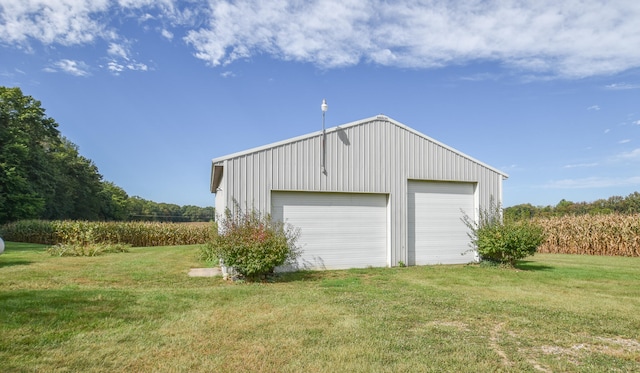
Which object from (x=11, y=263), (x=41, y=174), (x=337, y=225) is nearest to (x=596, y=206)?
(x=337, y=225)

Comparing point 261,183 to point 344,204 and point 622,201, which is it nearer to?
point 344,204

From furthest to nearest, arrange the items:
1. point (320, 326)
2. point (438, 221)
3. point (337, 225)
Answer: point (438, 221), point (337, 225), point (320, 326)

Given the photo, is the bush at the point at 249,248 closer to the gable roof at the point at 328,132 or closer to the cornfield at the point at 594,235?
the gable roof at the point at 328,132

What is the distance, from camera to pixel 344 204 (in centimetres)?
1095

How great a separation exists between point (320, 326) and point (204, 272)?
6040 millimetres

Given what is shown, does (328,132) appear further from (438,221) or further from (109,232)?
(109,232)

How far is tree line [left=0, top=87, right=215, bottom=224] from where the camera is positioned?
87.6 ft

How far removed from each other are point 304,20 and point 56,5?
20.9 feet

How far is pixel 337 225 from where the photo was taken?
1086cm

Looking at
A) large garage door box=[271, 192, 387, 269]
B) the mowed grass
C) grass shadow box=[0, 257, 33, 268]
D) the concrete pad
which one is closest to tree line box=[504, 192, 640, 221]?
large garage door box=[271, 192, 387, 269]

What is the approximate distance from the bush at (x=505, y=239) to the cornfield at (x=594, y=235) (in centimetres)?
948

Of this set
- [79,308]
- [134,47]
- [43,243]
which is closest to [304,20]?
[134,47]

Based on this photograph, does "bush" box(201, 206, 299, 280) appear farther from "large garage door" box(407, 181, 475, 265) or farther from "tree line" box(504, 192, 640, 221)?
"tree line" box(504, 192, 640, 221)

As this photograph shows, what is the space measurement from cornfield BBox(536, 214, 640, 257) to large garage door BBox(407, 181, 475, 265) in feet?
33.6
